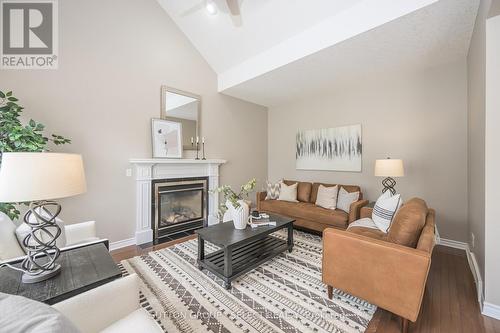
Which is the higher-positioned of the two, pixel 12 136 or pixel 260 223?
pixel 12 136

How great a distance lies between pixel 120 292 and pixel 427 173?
4123 millimetres

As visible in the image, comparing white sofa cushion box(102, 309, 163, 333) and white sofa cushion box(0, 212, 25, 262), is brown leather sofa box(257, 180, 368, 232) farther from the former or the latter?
white sofa cushion box(0, 212, 25, 262)

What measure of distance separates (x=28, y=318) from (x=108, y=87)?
10.2ft

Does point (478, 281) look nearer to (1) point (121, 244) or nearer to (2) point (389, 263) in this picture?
(2) point (389, 263)

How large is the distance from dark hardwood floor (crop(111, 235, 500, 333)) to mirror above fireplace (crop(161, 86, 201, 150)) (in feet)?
11.6

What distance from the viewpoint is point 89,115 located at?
2.84 metres

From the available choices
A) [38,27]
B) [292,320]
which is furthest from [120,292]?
[38,27]

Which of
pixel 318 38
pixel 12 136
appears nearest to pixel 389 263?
pixel 318 38

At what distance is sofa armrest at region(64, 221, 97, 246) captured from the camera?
209 centimetres

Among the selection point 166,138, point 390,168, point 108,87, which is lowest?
point 390,168

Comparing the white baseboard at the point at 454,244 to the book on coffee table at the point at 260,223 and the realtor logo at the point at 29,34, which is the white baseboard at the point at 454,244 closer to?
the book on coffee table at the point at 260,223

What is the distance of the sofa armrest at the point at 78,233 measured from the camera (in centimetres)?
209

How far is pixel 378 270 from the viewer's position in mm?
1619

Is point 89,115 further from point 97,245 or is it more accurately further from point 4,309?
point 4,309
